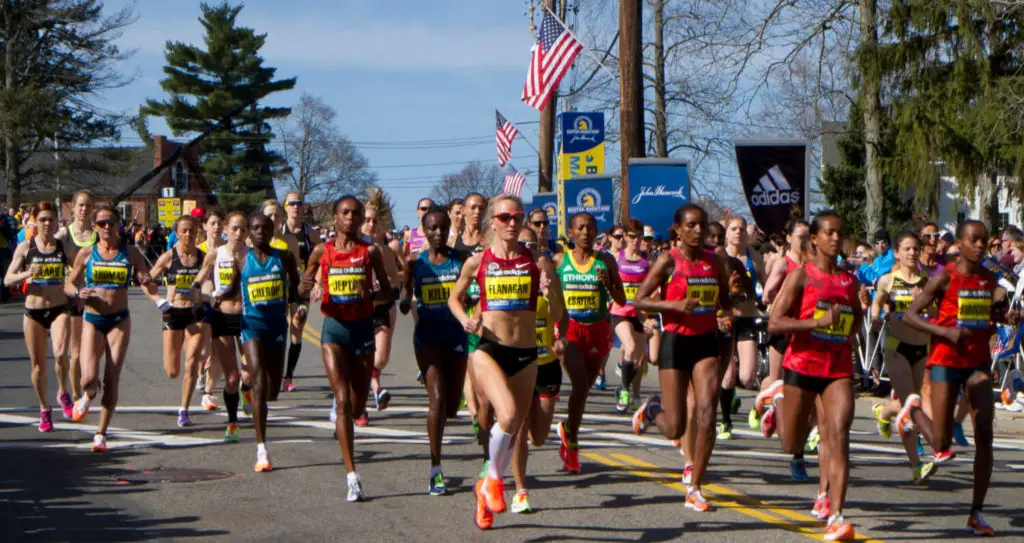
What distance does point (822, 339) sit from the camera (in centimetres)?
827

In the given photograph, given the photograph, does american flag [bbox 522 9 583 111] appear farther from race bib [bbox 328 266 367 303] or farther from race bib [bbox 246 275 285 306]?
race bib [bbox 328 266 367 303]

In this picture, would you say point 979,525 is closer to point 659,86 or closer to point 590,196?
point 590,196

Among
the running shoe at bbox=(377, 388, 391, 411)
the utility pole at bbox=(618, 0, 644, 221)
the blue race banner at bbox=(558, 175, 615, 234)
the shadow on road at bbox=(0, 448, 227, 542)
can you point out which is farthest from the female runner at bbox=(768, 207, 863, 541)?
the blue race banner at bbox=(558, 175, 615, 234)

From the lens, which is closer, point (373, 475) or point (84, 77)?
point (373, 475)

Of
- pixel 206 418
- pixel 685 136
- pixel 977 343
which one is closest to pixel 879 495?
pixel 977 343

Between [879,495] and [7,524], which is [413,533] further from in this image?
[879,495]

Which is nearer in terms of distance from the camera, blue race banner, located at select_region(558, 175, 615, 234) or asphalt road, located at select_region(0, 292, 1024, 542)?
asphalt road, located at select_region(0, 292, 1024, 542)

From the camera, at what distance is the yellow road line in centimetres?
829

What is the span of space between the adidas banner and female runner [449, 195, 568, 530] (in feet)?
25.7

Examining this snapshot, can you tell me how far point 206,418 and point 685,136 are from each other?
31.5 meters

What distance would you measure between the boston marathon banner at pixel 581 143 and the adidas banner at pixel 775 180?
1105 cm

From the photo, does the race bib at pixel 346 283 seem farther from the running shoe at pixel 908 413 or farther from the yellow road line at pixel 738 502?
the running shoe at pixel 908 413

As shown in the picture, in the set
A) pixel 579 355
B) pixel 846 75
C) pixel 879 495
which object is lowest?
pixel 879 495

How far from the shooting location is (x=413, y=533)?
813 cm
